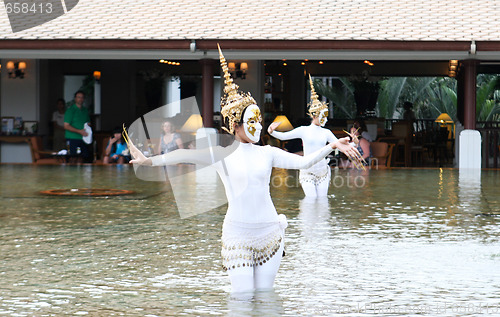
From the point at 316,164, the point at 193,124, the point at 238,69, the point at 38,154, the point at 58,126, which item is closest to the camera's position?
the point at 316,164

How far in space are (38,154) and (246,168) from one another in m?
15.1

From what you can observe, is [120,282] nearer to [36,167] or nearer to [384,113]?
[36,167]

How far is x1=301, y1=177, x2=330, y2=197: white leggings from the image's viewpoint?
1140 cm

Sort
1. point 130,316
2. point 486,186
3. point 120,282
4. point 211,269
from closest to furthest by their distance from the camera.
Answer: point 130,316 → point 120,282 → point 211,269 → point 486,186

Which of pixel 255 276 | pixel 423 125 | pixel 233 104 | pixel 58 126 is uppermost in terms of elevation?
pixel 233 104

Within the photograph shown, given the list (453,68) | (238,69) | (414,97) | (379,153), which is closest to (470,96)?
(379,153)

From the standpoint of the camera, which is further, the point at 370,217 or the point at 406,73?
the point at 406,73

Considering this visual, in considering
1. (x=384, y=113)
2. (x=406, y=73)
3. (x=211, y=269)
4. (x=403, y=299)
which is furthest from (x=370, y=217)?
(x=384, y=113)

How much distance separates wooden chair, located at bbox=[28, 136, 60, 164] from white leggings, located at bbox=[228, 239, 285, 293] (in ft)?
47.0

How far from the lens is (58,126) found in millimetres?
20953

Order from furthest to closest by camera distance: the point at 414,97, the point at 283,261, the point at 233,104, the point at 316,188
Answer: the point at 414,97
the point at 316,188
the point at 283,261
the point at 233,104

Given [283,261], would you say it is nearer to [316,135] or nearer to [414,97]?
[316,135]

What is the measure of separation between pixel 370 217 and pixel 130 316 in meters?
5.25

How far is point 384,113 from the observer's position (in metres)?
32.8
